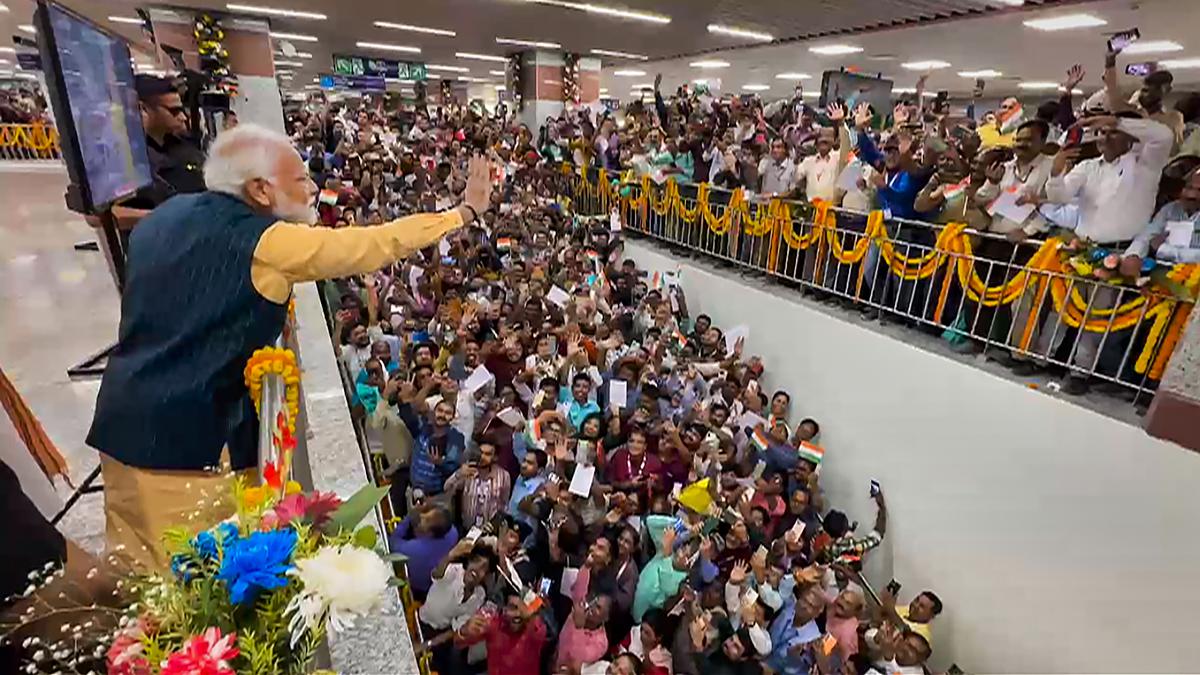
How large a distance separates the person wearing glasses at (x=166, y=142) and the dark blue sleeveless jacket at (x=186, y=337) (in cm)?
170

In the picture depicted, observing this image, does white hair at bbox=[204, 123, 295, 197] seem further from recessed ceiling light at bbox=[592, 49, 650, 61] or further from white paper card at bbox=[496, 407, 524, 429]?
recessed ceiling light at bbox=[592, 49, 650, 61]

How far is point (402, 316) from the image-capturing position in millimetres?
5285

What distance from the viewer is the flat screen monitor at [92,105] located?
1809mm

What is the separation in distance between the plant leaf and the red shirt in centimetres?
206

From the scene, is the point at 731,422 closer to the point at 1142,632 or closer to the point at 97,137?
the point at 1142,632

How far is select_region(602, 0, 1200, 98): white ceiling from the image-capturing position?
7.20 meters

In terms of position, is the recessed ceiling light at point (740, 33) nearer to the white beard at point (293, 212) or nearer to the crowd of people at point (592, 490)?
the crowd of people at point (592, 490)

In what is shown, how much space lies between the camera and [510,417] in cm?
410

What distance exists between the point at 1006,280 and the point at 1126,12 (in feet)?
16.5

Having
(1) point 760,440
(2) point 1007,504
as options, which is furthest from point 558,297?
(2) point 1007,504

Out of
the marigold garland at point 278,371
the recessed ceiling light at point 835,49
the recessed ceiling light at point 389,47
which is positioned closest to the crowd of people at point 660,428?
the marigold garland at point 278,371

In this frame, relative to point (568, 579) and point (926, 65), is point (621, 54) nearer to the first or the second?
point (926, 65)

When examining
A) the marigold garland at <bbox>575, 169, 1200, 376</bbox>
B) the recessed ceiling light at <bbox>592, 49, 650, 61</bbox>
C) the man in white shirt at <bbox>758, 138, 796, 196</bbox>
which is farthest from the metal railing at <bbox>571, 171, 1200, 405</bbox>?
the recessed ceiling light at <bbox>592, 49, 650, 61</bbox>

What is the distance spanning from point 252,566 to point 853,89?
8.78 m
